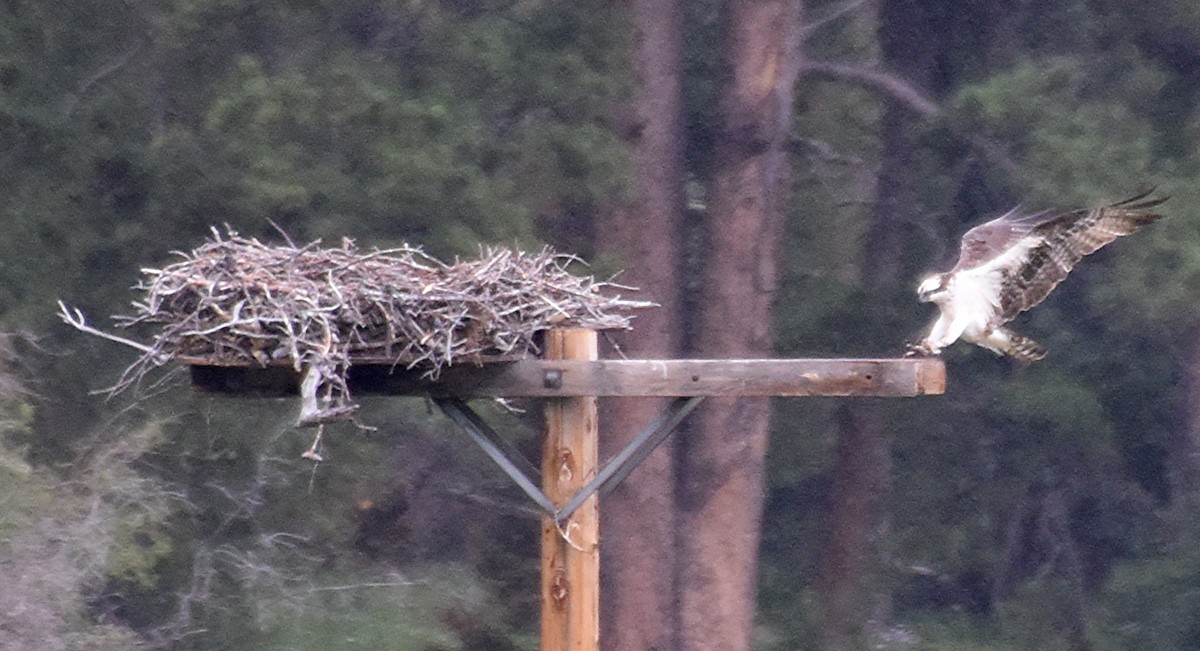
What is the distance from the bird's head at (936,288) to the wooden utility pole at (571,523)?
170 centimetres

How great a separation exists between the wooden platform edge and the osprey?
1155 millimetres

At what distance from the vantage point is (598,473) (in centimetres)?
542

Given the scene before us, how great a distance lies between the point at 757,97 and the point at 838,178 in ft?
7.70

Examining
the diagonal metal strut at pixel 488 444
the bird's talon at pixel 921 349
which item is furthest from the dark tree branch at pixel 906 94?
the diagonal metal strut at pixel 488 444

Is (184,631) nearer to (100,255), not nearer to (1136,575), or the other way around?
(100,255)

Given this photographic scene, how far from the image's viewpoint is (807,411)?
1436 centimetres

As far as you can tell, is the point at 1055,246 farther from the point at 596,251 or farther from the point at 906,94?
the point at 906,94

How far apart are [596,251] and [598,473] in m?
6.35

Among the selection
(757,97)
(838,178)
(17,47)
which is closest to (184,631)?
(17,47)

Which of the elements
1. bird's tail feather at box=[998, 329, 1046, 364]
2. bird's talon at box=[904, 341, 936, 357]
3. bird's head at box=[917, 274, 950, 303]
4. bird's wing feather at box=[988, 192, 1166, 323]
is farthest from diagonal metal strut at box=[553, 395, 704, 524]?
bird's tail feather at box=[998, 329, 1046, 364]

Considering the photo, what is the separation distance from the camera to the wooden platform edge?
5.06 meters

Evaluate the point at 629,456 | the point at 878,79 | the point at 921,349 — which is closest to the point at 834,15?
the point at 878,79

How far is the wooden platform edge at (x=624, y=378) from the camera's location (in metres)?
5.06

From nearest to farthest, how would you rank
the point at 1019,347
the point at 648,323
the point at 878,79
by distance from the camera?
the point at 1019,347 → the point at 648,323 → the point at 878,79
